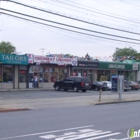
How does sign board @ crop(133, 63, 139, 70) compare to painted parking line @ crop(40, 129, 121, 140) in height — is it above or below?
above

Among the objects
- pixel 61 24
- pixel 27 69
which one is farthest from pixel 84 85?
pixel 61 24

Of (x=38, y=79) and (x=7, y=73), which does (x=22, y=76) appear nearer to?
(x=7, y=73)

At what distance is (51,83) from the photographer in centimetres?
4734

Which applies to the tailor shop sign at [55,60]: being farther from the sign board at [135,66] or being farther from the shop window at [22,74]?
the sign board at [135,66]

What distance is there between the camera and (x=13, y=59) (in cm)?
4125

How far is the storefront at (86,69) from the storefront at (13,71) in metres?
8.96

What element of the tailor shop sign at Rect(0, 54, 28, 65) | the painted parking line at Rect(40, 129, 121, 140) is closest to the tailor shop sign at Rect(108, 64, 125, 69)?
the tailor shop sign at Rect(0, 54, 28, 65)

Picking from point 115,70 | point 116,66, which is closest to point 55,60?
point 116,66

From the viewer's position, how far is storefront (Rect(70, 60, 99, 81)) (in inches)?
1971

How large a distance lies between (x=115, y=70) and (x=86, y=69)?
7.23 meters

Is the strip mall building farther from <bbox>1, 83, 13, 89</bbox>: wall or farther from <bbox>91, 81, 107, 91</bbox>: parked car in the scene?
<bbox>91, 81, 107, 91</bbox>: parked car

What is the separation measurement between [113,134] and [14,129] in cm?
340

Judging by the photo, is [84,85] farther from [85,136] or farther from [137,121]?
[85,136]

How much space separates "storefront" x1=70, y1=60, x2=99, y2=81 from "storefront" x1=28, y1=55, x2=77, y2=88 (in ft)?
3.98
